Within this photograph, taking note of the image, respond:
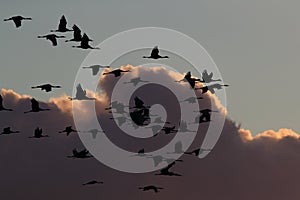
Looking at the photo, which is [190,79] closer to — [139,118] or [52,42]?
[139,118]

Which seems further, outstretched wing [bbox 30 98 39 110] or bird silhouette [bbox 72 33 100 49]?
outstretched wing [bbox 30 98 39 110]

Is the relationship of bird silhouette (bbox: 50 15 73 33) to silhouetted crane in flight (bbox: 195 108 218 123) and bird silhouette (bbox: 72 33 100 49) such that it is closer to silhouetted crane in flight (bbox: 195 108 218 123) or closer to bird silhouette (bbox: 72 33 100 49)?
bird silhouette (bbox: 72 33 100 49)

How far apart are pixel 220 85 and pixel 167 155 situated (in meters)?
10.7

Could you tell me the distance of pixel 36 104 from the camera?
522 ft

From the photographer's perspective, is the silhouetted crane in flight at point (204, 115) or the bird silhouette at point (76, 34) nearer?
the bird silhouette at point (76, 34)

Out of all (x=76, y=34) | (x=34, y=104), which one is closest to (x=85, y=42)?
(x=76, y=34)

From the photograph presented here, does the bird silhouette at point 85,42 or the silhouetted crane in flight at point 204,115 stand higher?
the bird silhouette at point 85,42

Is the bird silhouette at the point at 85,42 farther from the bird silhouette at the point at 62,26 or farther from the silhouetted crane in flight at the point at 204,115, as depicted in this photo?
the silhouetted crane in flight at the point at 204,115

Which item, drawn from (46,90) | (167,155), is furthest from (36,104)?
(167,155)

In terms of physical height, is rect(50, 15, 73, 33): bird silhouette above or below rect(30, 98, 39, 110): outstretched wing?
above

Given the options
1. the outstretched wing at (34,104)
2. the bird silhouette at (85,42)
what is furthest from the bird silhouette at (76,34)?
the outstretched wing at (34,104)

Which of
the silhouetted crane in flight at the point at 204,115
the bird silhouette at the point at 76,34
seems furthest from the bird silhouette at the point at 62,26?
the silhouetted crane in flight at the point at 204,115

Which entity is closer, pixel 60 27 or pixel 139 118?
pixel 60 27

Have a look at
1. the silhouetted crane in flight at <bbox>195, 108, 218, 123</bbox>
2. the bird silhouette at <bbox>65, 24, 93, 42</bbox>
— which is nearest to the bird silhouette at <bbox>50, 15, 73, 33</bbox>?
the bird silhouette at <bbox>65, 24, 93, 42</bbox>
